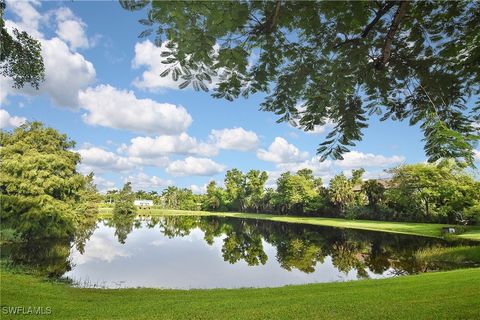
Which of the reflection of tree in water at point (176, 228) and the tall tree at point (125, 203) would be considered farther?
the tall tree at point (125, 203)

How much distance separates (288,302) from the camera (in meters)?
10.3

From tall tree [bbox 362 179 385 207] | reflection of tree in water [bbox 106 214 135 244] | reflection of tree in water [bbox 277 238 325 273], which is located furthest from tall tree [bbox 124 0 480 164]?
tall tree [bbox 362 179 385 207]

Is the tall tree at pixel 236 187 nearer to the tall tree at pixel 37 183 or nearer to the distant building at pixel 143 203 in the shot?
the distant building at pixel 143 203

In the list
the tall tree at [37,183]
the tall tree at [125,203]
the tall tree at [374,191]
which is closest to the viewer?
the tall tree at [37,183]

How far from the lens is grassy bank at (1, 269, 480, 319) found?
8656 mm

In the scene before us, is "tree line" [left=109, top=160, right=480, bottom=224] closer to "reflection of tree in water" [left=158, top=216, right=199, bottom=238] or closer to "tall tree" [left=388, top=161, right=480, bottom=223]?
"tall tree" [left=388, top=161, right=480, bottom=223]

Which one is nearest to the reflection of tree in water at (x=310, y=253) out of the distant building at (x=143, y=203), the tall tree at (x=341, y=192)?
the tall tree at (x=341, y=192)

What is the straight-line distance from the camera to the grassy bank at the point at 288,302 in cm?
866

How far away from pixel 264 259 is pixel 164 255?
9077mm

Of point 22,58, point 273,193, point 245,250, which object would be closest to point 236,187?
point 273,193

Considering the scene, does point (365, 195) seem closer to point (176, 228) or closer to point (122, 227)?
point (176, 228)

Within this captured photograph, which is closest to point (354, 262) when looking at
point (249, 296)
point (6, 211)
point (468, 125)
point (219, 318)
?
point (249, 296)

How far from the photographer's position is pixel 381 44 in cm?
478

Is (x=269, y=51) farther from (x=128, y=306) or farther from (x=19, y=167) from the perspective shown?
(x=19, y=167)
